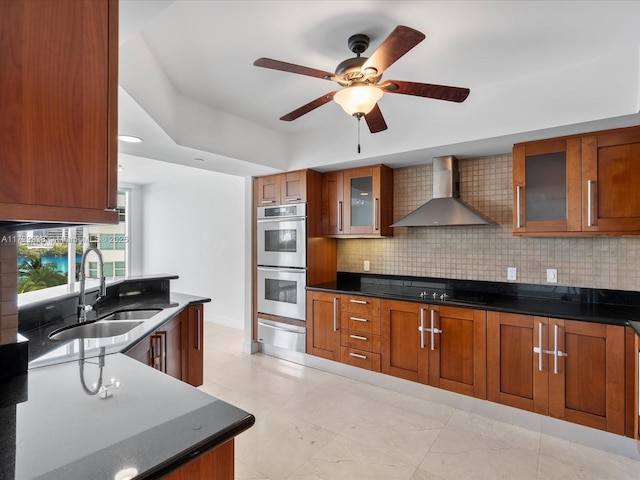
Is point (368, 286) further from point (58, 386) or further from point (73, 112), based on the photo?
point (73, 112)

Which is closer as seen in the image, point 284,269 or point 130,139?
point 130,139

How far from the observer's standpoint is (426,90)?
1.81 m

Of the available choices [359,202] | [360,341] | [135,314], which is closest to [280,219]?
[359,202]

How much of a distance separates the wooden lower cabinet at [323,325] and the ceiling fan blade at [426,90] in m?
2.10

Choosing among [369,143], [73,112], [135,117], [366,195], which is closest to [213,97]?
[135,117]

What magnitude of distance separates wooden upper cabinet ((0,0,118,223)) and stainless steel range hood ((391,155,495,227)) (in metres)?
2.63

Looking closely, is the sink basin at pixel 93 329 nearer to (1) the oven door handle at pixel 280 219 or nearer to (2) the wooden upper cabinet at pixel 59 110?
(2) the wooden upper cabinet at pixel 59 110

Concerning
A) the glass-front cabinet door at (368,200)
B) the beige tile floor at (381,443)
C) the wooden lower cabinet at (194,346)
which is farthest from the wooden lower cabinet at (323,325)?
the wooden lower cabinet at (194,346)

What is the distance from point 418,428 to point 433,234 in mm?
1778

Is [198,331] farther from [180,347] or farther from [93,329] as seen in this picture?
[93,329]

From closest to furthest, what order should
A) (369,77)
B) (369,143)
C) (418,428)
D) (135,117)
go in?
1. (369,77)
2. (135,117)
3. (418,428)
4. (369,143)

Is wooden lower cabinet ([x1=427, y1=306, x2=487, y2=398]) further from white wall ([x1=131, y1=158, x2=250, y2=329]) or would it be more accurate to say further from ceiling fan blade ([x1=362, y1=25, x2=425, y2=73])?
white wall ([x1=131, y1=158, x2=250, y2=329])

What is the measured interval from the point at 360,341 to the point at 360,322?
0.18m

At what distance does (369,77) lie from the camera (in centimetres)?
178
